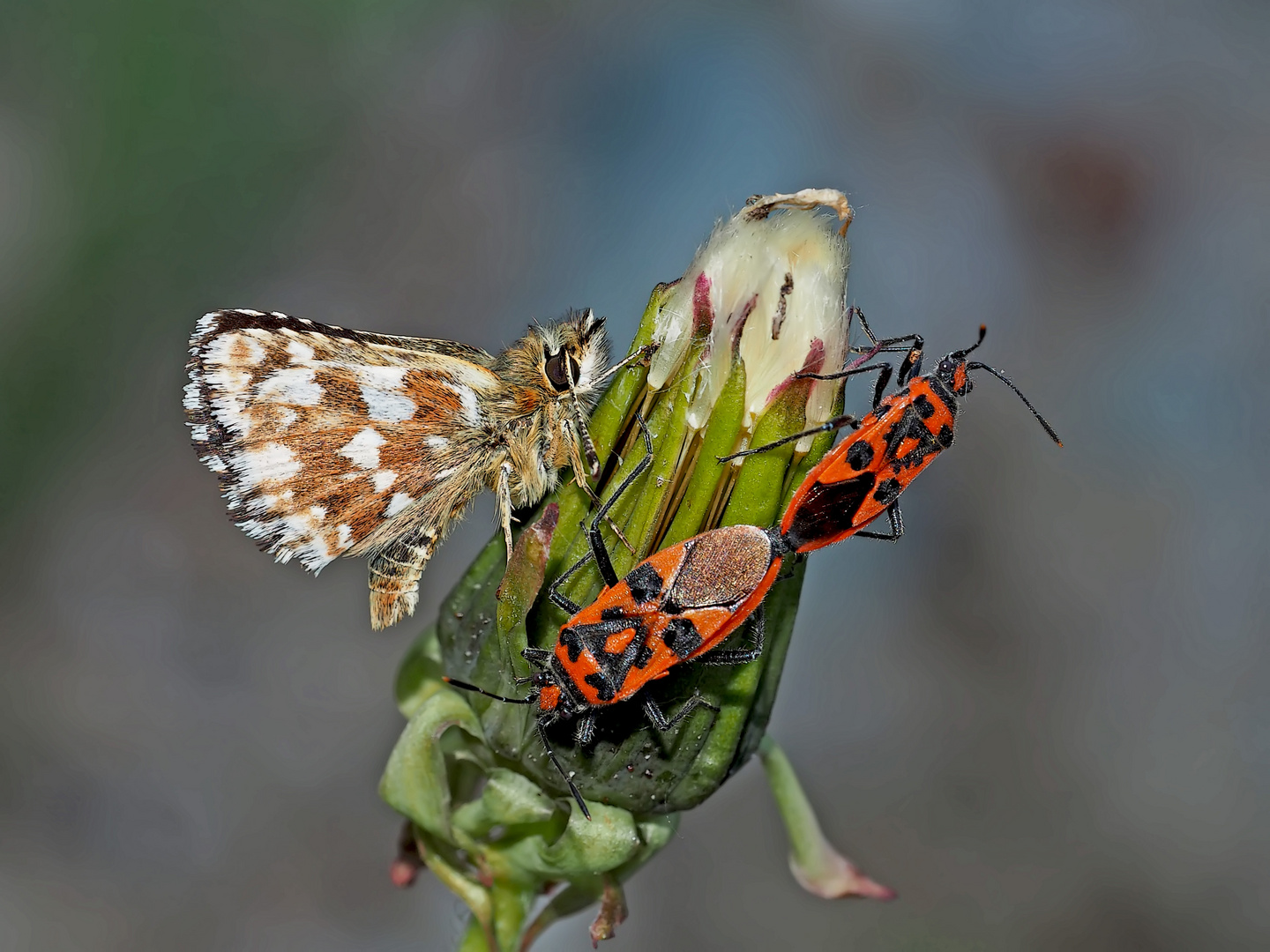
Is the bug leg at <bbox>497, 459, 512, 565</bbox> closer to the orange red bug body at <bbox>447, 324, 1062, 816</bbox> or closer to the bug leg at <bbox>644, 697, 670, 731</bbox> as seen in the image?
the orange red bug body at <bbox>447, 324, 1062, 816</bbox>

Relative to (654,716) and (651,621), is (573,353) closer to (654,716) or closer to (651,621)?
(651,621)

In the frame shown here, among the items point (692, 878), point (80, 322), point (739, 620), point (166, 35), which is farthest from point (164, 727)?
point (739, 620)

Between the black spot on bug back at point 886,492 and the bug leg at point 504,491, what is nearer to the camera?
the black spot on bug back at point 886,492

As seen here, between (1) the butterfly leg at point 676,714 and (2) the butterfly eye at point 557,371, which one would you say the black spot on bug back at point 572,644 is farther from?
(2) the butterfly eye at point 557,371

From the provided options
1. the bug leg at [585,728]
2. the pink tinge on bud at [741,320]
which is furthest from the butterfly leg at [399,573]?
the pink tinge on bud at [741,320]

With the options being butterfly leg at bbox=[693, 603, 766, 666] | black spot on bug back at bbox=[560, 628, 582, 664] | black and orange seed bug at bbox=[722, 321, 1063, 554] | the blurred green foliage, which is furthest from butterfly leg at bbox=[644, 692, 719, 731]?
the blurred green foliage
